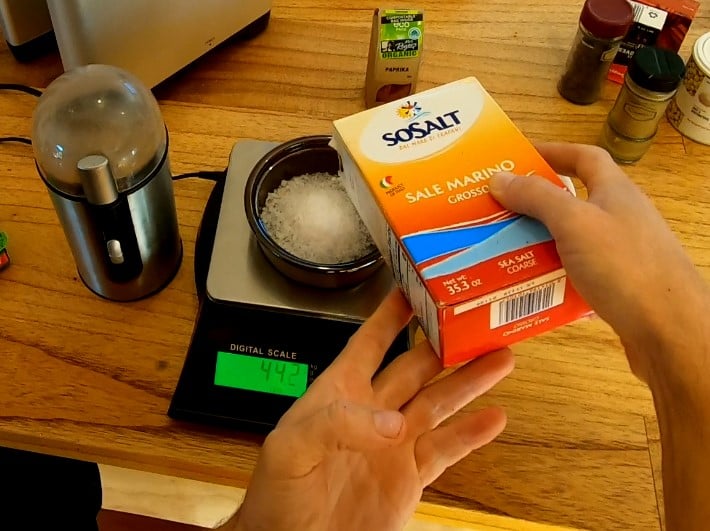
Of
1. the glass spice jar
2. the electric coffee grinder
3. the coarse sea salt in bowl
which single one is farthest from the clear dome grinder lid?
the glass spice jar

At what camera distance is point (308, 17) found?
3.61ft

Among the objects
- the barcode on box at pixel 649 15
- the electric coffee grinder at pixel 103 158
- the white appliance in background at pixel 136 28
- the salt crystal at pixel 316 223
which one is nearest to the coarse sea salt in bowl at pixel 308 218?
the salt crystal at pixel 316 223

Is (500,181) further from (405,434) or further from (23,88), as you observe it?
(23,88)

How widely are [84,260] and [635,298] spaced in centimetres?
50

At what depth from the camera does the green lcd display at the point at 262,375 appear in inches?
28.8

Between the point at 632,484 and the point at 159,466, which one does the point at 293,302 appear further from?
the point at 632,484

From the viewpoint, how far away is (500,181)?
23.9 inches

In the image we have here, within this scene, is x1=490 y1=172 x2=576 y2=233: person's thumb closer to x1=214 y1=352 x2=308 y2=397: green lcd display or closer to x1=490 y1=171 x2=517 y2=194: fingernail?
x1=490 y1=171 x2=517 y2=194: fingernail

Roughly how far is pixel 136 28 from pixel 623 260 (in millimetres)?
575

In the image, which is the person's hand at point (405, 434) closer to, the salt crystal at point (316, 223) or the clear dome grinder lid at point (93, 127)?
the salt crystal at point (316, 223)

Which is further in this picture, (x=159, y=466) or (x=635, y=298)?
(x=159, y=466)

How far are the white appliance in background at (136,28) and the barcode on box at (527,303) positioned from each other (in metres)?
0.52

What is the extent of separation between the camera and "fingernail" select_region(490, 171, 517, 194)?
60 cm

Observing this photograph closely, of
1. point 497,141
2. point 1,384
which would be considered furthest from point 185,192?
point 497,141
